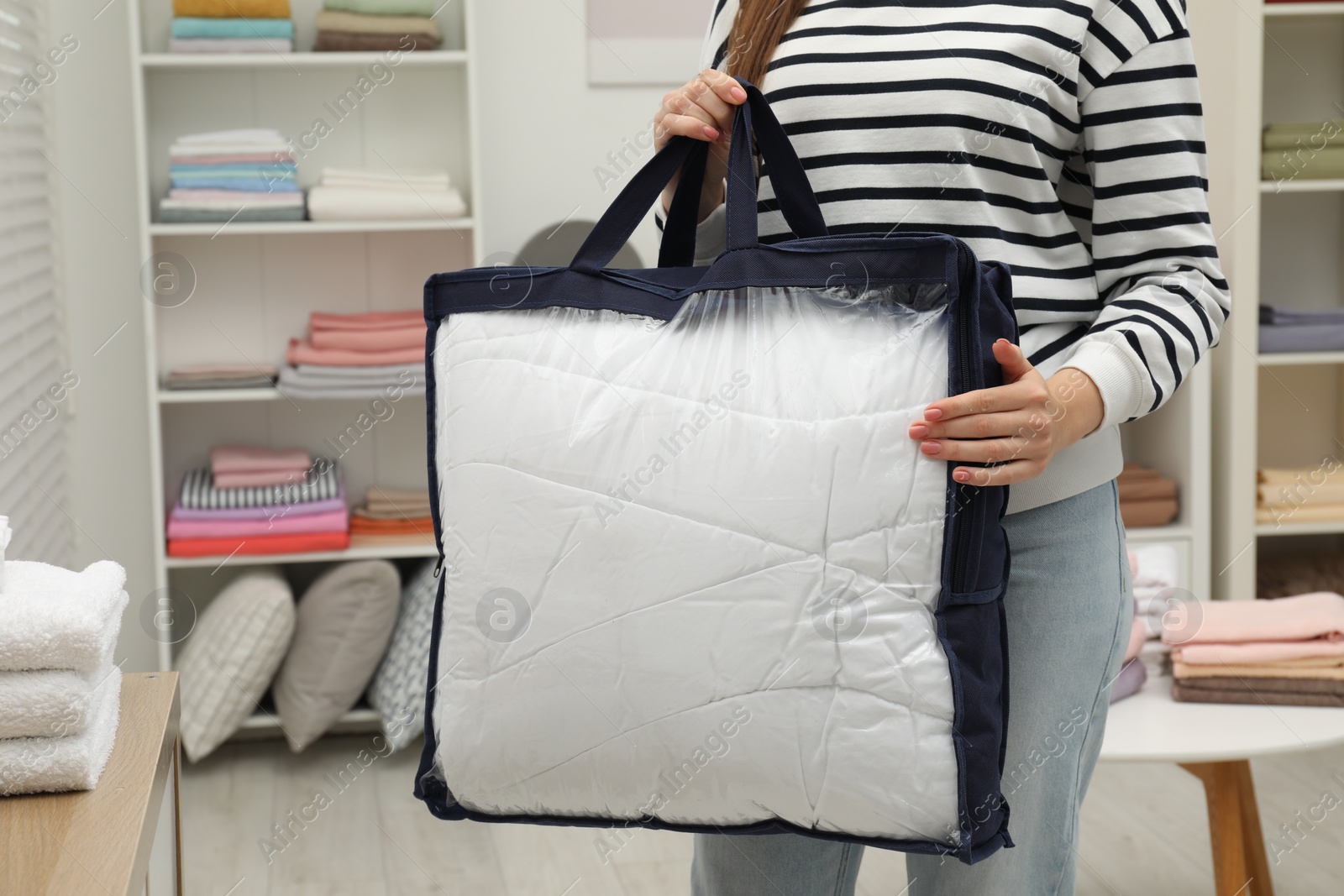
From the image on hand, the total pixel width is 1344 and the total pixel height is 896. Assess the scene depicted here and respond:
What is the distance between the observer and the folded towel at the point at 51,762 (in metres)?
0.72

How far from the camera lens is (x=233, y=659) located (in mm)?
2488

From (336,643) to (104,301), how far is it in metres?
0.87

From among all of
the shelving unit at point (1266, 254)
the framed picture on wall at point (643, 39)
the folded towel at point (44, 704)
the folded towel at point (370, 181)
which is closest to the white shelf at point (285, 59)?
the folded towel at point (370, 181)

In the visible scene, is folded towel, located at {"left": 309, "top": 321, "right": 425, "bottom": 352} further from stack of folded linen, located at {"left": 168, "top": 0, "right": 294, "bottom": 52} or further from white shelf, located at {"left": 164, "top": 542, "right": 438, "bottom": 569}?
stack of folded linen, located at {"left": 168, "top": 0, "right": 294, "bottom": 52}

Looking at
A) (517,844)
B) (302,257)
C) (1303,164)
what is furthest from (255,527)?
(1303,164)

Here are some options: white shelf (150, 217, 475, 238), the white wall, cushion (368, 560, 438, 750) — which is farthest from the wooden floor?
white shelf (150, 217, 475, 238)

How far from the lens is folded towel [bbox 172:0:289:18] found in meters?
2.39

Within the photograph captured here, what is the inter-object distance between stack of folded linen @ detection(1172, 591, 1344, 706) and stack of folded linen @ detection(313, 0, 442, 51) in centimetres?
191

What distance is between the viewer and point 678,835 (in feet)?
7.20

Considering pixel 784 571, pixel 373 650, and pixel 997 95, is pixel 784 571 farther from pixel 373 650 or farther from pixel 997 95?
pixel 373 650

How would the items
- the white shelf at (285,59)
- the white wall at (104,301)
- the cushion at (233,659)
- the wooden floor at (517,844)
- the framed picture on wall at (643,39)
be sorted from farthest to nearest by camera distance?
the framed picture on wall at (643,39), the cushion at (233,659), the white shelf at (285,59), the white wall at (104,301), the wooden floor at (517,844)

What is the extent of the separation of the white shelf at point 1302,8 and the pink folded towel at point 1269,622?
1.37 meters

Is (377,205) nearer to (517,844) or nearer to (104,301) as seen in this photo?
(104,301)

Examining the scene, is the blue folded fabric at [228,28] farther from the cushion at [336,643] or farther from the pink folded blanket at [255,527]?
the cushion at [336,643]
